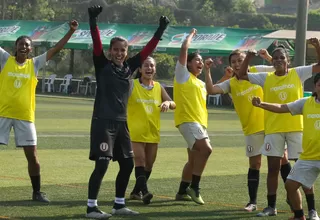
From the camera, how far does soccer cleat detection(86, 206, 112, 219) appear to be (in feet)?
33.0

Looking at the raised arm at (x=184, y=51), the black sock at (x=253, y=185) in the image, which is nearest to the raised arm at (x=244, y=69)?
the raised arm at (x=184, y=51)

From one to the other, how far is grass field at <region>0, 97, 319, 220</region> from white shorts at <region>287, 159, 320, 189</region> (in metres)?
0.99

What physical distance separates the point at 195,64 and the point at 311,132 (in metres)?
2.66

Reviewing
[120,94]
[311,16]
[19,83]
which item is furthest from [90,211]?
[311,16]

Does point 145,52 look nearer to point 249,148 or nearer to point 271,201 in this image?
point 249,148

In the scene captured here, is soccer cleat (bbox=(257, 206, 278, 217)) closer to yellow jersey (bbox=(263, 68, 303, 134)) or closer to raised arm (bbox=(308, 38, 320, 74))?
yellow jersey (bbox=(263, 68, 303, 134))

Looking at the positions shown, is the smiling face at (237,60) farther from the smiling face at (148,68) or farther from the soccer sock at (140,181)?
the soccer sock at (140,181)

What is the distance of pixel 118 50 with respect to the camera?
34.4ft

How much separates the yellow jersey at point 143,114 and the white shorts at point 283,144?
5.79ft

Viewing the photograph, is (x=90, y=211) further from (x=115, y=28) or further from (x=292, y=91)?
(x=115, y=28)

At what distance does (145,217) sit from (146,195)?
98cm

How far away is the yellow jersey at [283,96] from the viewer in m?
11.0

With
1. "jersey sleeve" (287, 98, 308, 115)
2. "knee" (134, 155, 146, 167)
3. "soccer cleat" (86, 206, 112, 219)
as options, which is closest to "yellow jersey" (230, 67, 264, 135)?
"knee" (134, 155, 146, 167)

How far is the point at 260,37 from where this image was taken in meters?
41.3
